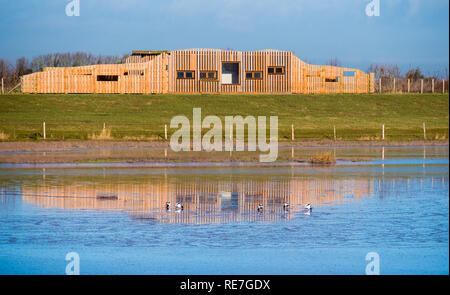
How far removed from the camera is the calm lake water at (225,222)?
13.0m

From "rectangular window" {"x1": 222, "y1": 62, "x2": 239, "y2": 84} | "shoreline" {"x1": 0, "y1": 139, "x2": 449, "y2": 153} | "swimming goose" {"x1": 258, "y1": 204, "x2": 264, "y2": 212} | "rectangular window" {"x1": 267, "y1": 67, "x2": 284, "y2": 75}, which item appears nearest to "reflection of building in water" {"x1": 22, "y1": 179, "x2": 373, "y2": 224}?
"swimming goose" {"x1": 258, "y1": 204, "x2": 264, "y2": 212}

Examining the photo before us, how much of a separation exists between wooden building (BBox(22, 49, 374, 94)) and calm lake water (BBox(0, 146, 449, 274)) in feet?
151

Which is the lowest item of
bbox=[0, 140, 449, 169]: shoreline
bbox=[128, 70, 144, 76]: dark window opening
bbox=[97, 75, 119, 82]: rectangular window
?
bbox=[0, 140, 449, 169]: shoreline

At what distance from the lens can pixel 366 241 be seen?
14672mm

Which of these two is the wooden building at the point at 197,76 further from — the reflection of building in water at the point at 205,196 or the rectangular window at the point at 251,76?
the reflection of building in water at the point at 205,196

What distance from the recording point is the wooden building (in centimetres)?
7162

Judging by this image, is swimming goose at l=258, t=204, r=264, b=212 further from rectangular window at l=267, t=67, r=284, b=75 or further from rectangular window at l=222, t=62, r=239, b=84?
rectangular window at l=222, t=62, r=239, b=84

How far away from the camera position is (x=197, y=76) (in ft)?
241

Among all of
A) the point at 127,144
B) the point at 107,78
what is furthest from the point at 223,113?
the point at 107,78

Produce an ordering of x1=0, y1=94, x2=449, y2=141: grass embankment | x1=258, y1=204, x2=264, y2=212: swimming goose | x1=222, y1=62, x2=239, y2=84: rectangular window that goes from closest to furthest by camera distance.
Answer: x1=258, y1=204, x2=264, y2=212: swimming goose
x1=0, y1=94, x2=449, y2=141: grass embankment
x1=222, y1=62, x2=239, y2=84: rectangular window

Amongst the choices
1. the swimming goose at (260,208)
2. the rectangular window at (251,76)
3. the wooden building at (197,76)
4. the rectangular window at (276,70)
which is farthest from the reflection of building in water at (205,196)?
the rectangular window at (276,70)

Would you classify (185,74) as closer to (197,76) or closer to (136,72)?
(197,76)

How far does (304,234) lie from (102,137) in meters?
30.2

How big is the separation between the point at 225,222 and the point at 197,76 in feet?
189
